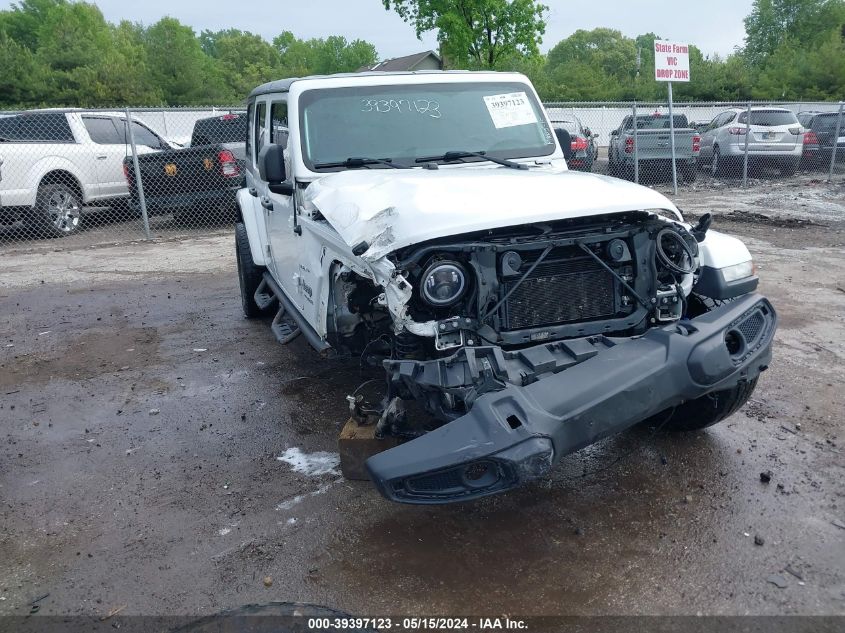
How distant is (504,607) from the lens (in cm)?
282

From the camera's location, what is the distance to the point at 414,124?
462 centimetres

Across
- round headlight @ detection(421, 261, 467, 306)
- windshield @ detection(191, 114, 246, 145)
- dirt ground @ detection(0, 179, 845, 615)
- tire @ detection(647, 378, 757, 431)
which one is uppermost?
windshield @ detection(191, 114, 246, 145)

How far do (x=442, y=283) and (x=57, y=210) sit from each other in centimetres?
1040

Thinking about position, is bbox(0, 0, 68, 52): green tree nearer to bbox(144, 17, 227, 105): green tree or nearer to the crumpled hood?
bbox(144, 17, 227, 105): green tree

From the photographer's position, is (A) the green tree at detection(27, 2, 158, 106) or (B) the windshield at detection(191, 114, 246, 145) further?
(A) the green tree at detection(27, 2, 158, 106)

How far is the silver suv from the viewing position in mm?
16281

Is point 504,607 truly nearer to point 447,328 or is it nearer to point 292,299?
point 447,328

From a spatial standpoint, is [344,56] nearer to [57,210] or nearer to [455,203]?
[57,210]

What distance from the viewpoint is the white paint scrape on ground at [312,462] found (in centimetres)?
395

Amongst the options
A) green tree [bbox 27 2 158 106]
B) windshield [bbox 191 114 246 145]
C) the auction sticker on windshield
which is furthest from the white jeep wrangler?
green tree [bbox 27 2 158 106]

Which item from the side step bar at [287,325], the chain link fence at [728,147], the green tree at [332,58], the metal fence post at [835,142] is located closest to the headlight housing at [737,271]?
the side step bar at [287,325]

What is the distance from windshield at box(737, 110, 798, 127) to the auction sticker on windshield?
1359cm

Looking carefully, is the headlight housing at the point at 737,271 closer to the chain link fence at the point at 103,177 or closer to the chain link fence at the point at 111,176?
the chain link fence at the point at 111,176

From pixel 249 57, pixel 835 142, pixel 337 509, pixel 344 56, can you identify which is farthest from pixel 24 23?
pixel 337 509
